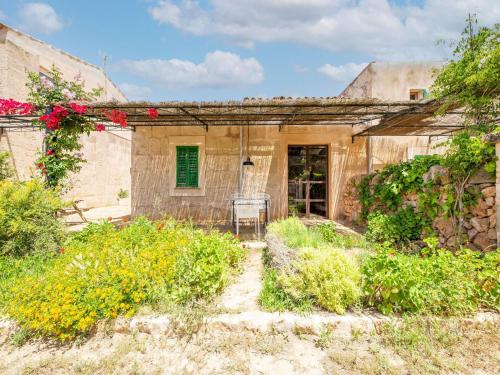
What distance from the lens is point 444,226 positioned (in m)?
4.58

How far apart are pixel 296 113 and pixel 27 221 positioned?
5742 millimetres

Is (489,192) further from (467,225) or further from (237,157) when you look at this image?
(237,157)

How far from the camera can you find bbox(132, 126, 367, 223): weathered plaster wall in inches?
308

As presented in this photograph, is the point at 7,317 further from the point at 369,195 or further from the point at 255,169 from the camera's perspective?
the point at 369,195

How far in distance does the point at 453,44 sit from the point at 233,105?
4729 mm

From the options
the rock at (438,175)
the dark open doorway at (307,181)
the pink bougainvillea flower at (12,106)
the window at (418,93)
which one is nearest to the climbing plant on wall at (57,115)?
the pink bougainvillea flower at (12,106)

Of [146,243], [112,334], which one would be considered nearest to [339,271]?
[112,334]

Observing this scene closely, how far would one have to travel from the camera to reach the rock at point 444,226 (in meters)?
4.42

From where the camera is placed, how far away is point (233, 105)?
550cm

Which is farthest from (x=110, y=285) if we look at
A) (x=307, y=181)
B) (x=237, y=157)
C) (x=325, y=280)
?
(x=307, y=181)

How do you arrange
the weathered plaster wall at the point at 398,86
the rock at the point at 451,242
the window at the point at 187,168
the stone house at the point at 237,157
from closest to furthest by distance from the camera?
the rock at the point at 451,242 → the stone house at the point at 237,157 → the window at the point at 187,168 → the weathered plaster wall at the point at 398,86

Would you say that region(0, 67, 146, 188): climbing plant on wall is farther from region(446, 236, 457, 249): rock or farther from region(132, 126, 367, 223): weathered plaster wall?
region(446, 236, 457, 249): rock

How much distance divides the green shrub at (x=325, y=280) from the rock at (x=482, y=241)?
2.38 metres

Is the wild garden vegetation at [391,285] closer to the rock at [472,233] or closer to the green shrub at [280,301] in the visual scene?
the green shrub at [280,301]
